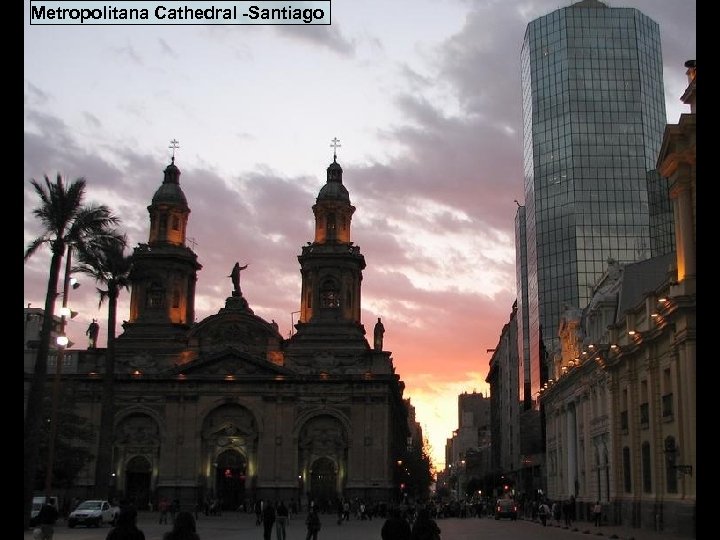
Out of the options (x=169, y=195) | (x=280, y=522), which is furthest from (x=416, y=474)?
(x=280, y=522)

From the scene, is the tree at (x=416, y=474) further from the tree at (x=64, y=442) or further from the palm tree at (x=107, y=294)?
the palm tree at (x=107, y=294)

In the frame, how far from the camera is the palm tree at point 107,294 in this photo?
48.5 meters

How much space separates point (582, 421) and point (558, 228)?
2121 inches

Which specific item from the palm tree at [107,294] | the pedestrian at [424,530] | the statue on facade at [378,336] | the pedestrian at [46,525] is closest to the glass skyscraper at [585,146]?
the statue on facade at [378,336]

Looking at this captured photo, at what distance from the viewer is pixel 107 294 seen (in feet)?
173

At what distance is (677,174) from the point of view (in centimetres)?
3653

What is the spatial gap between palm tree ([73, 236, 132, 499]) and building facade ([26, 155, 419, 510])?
33.9 m

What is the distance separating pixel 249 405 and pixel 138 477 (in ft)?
42.2

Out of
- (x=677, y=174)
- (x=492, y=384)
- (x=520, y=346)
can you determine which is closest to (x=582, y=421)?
(x=677, y=174)

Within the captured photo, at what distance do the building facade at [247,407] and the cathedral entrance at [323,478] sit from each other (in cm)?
10

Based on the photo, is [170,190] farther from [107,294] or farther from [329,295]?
[107,294]

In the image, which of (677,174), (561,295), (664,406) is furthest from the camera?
(561,295)

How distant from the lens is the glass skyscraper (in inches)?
4294
